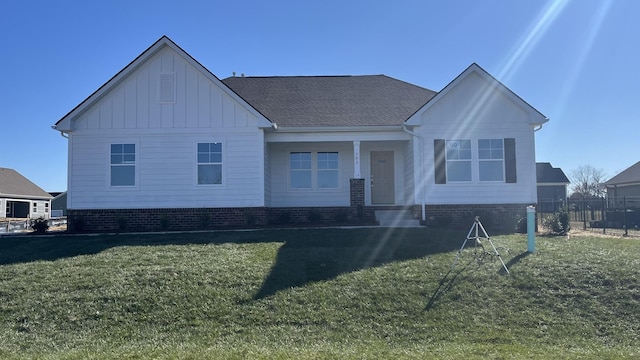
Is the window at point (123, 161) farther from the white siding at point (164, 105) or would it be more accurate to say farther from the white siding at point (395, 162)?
the white siding at point (395, 162)

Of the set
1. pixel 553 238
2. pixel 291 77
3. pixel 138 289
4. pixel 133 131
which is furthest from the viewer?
pixel 291 77

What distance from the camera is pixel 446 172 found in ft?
51.9

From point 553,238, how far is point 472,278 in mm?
5394

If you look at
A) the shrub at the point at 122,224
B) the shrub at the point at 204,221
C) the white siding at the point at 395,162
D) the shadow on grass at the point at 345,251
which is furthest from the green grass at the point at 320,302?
the white siding at the point at 395,162

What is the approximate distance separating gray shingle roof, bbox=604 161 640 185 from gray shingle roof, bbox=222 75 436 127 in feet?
70.1

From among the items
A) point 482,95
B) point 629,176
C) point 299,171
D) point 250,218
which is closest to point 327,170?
point 299,171

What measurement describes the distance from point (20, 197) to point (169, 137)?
3996cm

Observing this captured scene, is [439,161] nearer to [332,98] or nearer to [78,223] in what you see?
[332,98]

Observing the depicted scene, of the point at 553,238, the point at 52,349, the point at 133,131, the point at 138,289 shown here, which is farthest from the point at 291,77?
the point at 52,349

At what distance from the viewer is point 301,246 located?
37.4ft

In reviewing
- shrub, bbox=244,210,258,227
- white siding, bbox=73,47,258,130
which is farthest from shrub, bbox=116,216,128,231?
shrub, bbox=244,210,258,227

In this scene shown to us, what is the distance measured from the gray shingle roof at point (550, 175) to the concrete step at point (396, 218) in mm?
24288

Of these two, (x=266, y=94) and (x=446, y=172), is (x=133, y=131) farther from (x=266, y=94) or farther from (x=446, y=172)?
(x=446, y=172)

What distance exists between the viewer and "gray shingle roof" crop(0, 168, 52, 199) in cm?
4525
